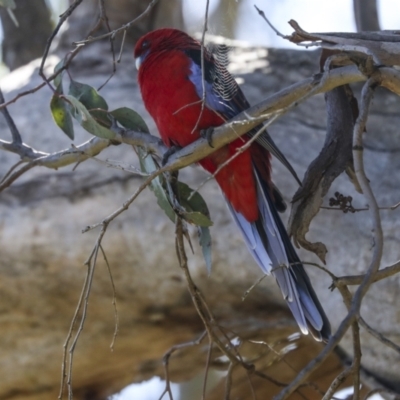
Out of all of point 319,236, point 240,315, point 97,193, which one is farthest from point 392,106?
point 97,193

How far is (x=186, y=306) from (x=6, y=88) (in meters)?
1.58

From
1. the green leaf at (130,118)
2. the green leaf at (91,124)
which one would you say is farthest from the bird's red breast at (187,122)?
the green leaf at (91,124)

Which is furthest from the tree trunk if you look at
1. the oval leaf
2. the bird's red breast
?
the oval leaf

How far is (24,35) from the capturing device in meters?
4.78

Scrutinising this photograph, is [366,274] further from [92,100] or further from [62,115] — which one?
[62,115]

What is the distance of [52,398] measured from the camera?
355 cm

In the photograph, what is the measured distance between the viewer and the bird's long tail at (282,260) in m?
1.91

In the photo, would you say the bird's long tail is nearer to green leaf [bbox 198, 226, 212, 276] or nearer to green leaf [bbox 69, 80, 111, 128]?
green leaf [bbox 198, 226, 212, 276]

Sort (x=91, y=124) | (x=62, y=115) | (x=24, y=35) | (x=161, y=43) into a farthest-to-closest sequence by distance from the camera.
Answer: (x=24, y=35)
(x=161, y=43)
(x=62, y=115)
(x=91, y=124)

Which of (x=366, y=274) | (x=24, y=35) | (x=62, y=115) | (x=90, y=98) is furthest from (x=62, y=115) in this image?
(x=24, y=35)

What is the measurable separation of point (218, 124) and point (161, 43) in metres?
0.51

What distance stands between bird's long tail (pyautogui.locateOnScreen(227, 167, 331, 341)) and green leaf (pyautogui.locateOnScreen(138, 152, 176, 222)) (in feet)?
1.09

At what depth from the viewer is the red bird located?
2139 mm

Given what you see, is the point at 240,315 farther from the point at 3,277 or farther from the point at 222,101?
the point at 222,101
